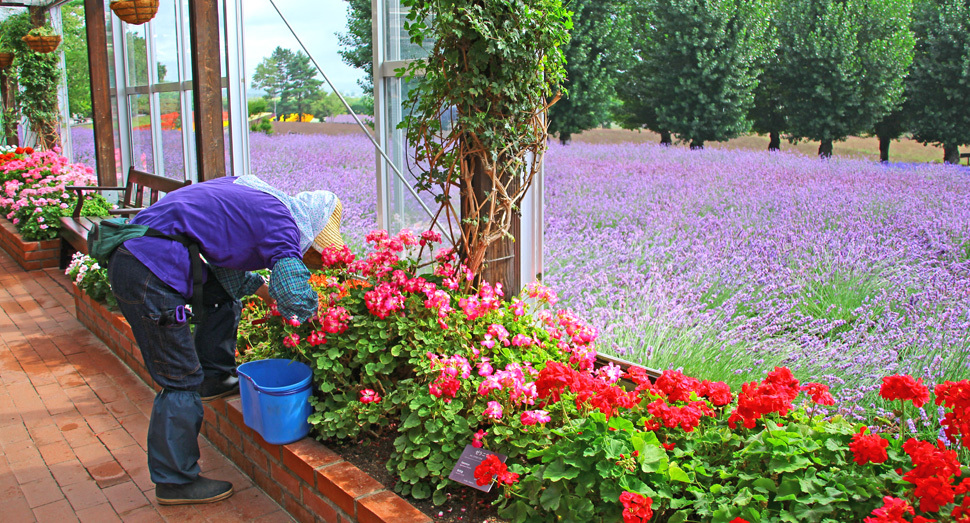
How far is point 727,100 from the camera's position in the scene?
Answer: 332cm

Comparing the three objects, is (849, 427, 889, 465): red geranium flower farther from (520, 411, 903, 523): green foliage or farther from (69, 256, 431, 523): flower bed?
(69, 256, 431, 523): flower bed

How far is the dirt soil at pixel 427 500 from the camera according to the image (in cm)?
196

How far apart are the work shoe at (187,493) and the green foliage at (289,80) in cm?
344

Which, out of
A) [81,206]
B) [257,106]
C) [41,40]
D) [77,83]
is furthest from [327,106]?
[77,83]

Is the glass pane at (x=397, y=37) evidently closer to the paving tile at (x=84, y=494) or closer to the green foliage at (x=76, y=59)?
the paving tile at (x=84, y=494)

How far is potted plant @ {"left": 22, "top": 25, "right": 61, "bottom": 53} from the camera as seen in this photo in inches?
315

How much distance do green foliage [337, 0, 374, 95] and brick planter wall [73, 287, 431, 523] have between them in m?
2.23

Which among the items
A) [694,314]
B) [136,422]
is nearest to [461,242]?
[694,314]

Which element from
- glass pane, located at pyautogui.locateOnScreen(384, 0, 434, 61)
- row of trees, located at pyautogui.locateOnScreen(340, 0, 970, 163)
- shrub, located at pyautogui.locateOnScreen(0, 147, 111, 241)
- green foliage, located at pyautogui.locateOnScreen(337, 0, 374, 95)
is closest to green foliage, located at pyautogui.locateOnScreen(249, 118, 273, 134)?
green foliage, located at pyautogui.locateOnScreen(337, 0, 374, 95)

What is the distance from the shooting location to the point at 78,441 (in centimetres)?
296

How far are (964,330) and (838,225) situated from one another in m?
0.75

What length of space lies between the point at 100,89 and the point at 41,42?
208 cm

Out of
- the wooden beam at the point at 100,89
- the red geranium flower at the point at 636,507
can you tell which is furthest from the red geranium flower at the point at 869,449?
the wooden beam at the point at 100,89

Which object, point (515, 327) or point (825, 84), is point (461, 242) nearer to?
point (515, 327)
